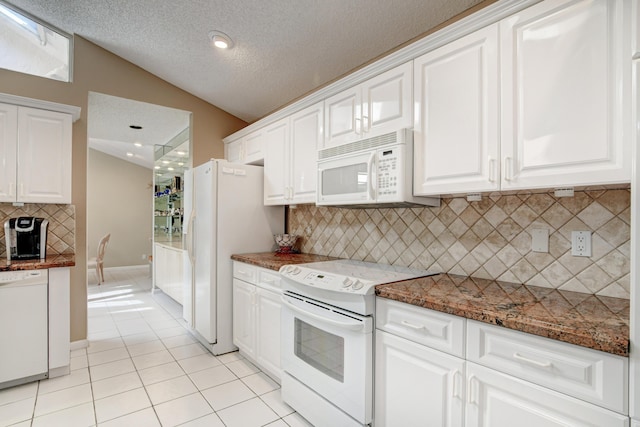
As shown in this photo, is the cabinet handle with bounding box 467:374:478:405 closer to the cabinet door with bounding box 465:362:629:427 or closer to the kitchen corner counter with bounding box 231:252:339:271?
the cabinet door with bounding box 465:362:629:427

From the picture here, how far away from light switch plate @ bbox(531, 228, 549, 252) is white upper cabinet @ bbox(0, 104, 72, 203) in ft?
11.6

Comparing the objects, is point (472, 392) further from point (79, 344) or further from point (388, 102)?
point (79, 344)

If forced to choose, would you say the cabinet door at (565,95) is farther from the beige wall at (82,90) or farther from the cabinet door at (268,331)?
the beige wall at (82,90)

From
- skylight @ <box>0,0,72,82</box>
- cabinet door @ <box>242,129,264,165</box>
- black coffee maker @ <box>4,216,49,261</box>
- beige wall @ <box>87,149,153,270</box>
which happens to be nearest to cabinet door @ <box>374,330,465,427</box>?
cabinet door @ <box>242,129,264,165</box>

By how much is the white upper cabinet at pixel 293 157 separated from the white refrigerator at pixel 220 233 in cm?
20

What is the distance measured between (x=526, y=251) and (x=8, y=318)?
346 centimetres

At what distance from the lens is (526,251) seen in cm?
171

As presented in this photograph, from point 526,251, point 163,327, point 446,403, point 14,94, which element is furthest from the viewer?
point 163,327

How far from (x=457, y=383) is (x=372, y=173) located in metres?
1.18

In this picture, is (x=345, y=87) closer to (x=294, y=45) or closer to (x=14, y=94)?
(x=294, y=45)

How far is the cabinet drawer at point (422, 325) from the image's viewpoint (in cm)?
135

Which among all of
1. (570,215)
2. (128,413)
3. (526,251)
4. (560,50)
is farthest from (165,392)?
(560,50)

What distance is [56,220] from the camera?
3033mm

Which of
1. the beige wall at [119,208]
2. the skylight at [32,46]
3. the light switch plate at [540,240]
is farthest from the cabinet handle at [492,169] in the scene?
the beige wall at [119,208]
